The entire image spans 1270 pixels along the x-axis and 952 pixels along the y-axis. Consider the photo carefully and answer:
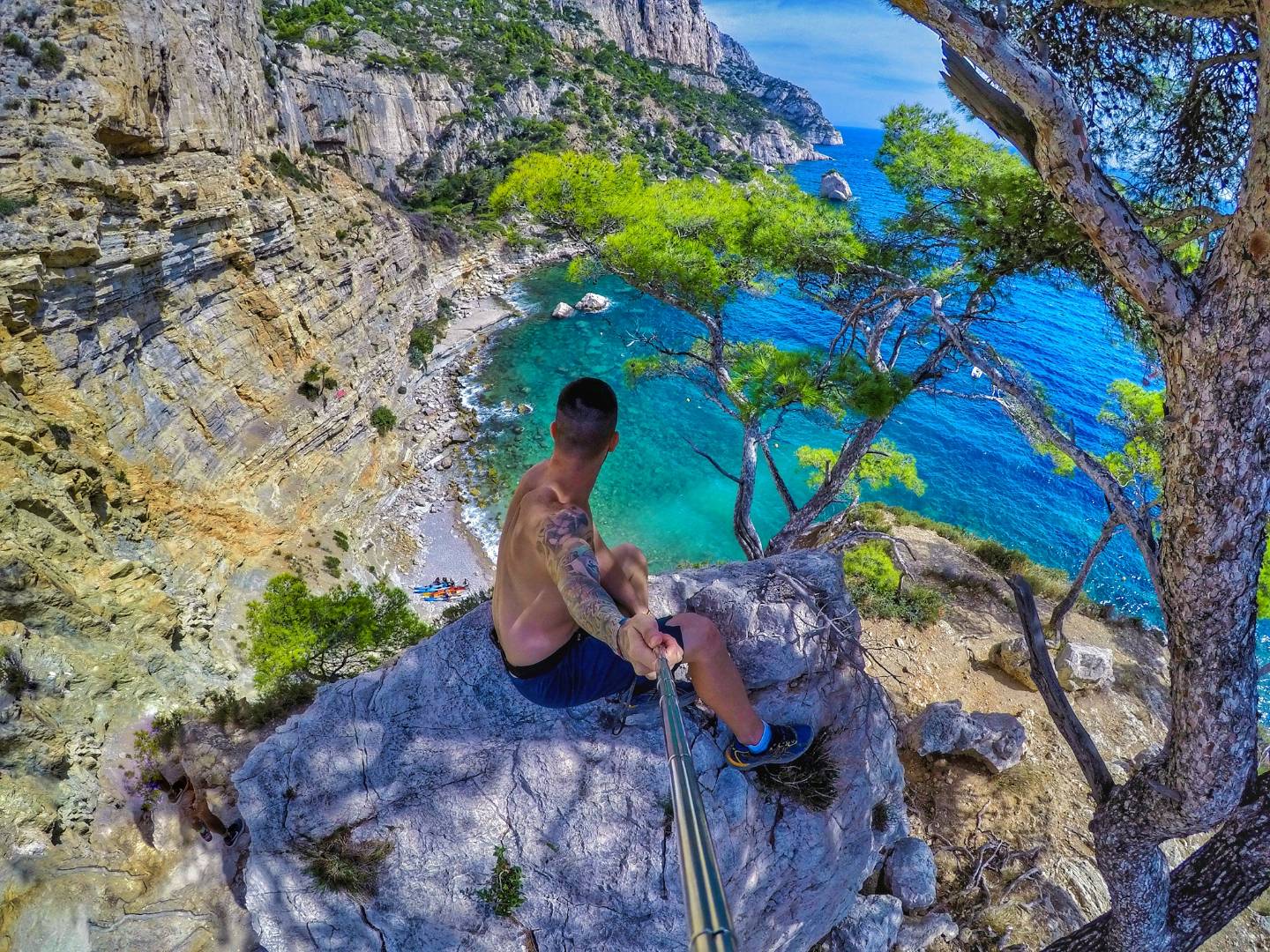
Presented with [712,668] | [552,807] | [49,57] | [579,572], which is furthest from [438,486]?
[579,572]

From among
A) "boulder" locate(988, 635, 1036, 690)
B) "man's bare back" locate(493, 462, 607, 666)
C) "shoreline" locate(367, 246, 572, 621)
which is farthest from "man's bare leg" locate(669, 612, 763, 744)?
"shoreline" locate(367, 246, 572, 621)

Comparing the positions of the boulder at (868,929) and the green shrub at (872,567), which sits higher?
the boulder at (868,929)

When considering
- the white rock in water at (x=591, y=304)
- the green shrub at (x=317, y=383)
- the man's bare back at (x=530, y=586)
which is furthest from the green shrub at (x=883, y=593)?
the white rock in water at (x=591, y=304)

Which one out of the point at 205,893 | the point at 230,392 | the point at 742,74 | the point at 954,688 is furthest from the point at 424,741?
the point at 742,74

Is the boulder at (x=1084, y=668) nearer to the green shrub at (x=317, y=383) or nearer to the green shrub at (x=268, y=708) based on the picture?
the green shrub at (x=268, y=708)

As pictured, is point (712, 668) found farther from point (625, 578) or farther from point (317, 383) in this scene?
point (317, 383)
